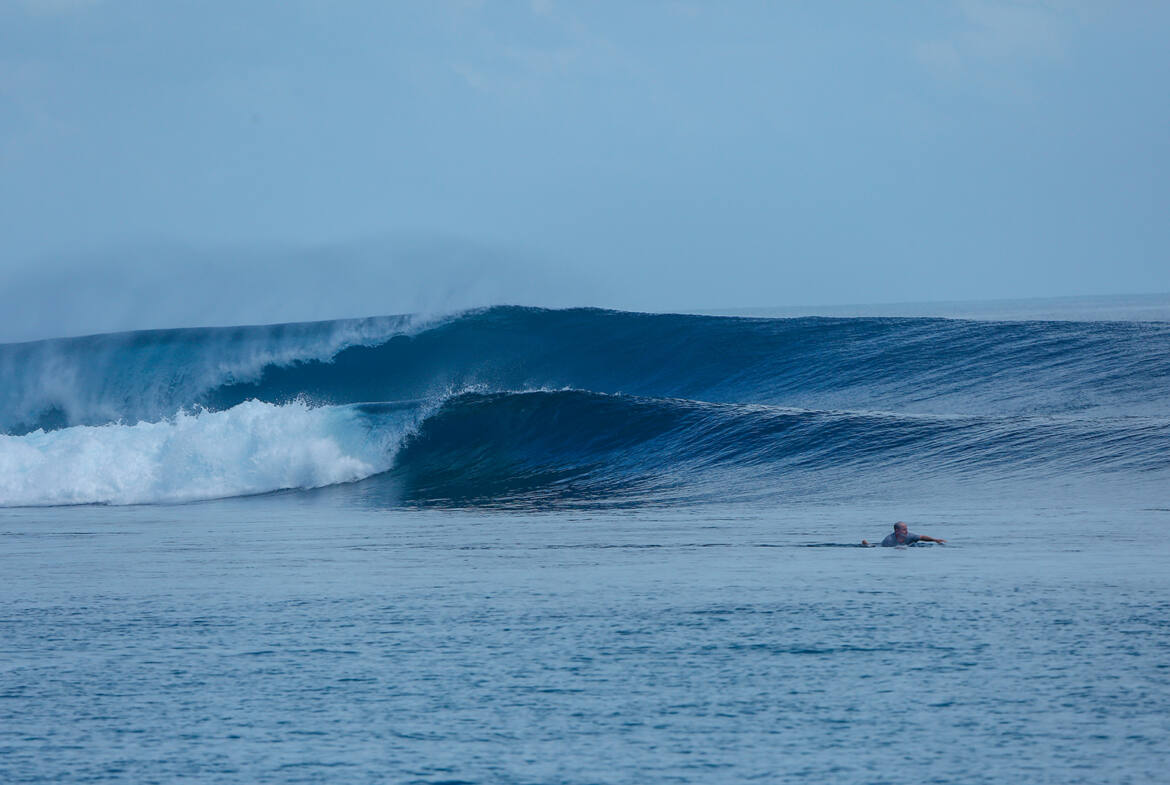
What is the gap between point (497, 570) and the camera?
9.50 meters

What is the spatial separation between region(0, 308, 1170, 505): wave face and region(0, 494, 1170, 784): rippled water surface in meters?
5.10

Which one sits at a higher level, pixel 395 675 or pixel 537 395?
pixel 537 395

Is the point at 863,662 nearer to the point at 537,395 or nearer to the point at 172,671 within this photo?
the point at 172,671

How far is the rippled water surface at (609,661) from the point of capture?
5.20 m

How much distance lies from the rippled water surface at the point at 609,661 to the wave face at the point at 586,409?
16.7 ft

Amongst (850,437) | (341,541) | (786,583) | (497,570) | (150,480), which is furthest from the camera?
(150,480)

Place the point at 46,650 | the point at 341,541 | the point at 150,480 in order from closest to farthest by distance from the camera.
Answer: the point at 46,650 < the point at 341,541 < the point at 150,480

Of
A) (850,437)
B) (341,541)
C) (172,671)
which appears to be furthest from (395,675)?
(850,437)

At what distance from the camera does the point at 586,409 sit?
21.5 m

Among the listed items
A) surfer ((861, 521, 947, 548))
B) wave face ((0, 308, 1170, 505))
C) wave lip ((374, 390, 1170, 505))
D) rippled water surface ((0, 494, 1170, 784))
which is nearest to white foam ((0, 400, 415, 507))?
wave face ((0, 308, 1170, 505))

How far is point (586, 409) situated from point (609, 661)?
14912 mm

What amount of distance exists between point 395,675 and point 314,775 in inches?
55.8

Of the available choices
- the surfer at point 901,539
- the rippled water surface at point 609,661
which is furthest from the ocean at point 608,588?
the surfer at point 901,539

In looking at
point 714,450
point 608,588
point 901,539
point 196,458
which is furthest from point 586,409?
point 608,588
